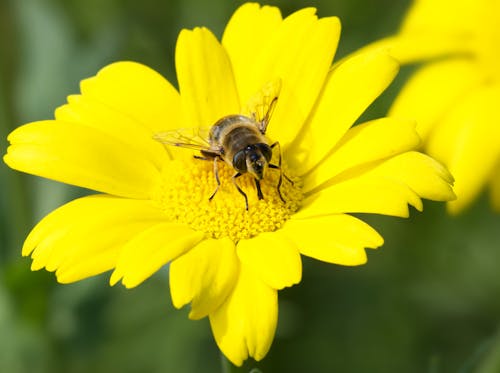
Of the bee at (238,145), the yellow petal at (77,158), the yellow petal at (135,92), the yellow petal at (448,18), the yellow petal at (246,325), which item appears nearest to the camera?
the yellow petal at (246,325)

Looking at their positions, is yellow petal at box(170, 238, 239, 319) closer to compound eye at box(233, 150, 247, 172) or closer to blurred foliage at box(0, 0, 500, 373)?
compound eye at box(233, 150, 247, 172)

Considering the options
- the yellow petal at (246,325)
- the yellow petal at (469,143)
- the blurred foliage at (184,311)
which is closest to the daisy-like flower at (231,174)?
the yellow petal at (246,325)

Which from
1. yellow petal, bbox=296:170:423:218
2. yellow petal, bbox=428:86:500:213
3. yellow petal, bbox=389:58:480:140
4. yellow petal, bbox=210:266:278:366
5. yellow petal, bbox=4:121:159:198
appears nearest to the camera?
yellow petal, bbox=210:266:278:366

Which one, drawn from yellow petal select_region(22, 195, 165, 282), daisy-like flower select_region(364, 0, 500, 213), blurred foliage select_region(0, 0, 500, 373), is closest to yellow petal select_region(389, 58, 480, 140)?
daisy-like flower select_region(364, 0, 500, 213)

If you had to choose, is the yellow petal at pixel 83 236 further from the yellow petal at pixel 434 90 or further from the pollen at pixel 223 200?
the yellow petal at pixel 434 90

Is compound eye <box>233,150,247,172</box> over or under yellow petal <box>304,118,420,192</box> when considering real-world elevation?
over

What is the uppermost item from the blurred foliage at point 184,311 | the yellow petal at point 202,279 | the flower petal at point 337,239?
the yellow petal at point 202,279

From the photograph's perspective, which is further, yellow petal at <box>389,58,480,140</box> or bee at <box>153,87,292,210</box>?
yellow petal at <box>389,58,480,140</box>
